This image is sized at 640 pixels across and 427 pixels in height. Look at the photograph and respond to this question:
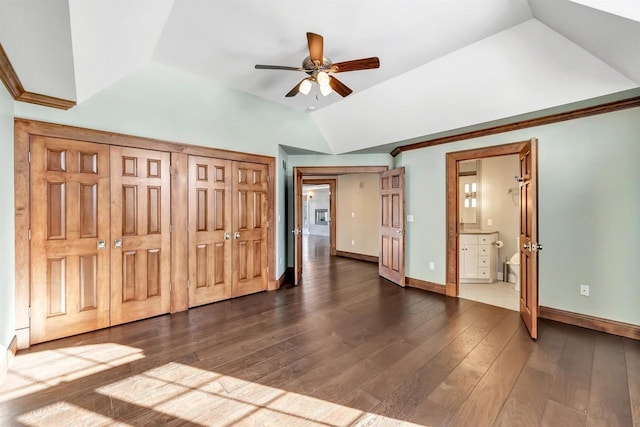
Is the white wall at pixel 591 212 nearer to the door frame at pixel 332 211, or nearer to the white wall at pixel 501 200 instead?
the white wall at pixel 501 200

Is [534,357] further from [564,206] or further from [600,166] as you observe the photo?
[600,166]

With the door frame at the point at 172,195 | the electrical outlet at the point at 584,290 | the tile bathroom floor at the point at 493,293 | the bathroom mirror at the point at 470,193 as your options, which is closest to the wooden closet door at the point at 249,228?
the door frame at the point at 172,195

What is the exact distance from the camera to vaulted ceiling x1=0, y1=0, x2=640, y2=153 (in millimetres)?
1899

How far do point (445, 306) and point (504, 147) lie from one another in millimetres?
2280

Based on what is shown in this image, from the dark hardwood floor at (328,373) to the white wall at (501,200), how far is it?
215cm

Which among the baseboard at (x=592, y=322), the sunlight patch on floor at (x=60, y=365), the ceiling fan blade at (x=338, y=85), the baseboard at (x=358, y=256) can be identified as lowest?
the sunlight patch on floor at (x=60, y=365)

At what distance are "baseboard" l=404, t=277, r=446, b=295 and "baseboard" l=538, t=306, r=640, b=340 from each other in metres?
1.24

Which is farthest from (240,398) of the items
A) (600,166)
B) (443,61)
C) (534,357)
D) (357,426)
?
(600,166)

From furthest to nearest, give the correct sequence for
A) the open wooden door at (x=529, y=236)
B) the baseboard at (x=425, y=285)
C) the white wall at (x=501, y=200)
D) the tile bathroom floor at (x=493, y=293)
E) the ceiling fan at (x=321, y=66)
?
the white wall at (x=501, y=200) → the baseboard at (x=425, y=285) → the tile bathroom floor at (x=493, y=293) → the open wooden door at (x=529, y=236) → the ceiling fan at (x=321, y=66)

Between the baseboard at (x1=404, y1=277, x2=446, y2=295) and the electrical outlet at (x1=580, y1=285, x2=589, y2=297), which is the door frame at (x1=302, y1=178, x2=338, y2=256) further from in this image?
→ the electrical outlet at (x1=580, y1=285, x2=589, y2=297)

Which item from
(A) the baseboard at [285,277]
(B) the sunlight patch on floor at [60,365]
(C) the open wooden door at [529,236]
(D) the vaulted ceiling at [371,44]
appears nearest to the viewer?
(D) the vaulted ceiling at [371,44]

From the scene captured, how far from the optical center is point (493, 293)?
13.9 ft

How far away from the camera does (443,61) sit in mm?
2891

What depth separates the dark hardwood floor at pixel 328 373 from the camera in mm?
1736
